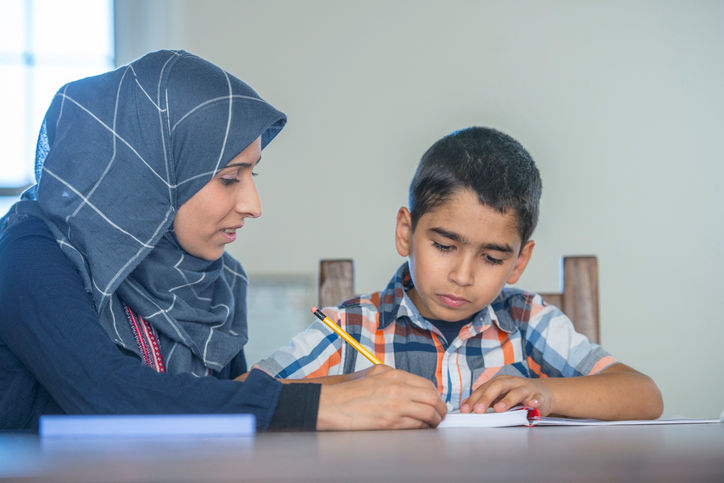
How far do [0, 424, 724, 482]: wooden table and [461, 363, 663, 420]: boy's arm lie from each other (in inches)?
8.3

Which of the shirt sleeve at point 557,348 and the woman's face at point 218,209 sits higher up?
the woman's face at point 218,209

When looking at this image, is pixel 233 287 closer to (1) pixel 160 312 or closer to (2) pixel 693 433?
(1) pixel 160 312

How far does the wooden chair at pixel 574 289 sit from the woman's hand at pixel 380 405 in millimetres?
580

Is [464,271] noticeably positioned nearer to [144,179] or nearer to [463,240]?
[463,240]

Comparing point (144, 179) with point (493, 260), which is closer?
point (144, 179)

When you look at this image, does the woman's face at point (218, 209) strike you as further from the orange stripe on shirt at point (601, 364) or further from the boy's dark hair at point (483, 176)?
the orange stripe on shirt at point (601, 364)

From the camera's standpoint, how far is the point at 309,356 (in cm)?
118

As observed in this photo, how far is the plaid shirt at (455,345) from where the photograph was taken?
120 centimetres

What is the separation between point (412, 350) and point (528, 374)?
0.22 m

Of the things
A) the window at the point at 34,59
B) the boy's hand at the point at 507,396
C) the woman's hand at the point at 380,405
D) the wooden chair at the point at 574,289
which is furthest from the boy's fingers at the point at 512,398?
the window at the point at 34,59

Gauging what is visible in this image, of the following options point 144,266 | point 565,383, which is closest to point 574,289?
point 565,383

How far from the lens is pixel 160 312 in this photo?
3.58 feet

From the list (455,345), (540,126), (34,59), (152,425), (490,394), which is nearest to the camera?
(152,425)

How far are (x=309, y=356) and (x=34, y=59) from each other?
188cm
